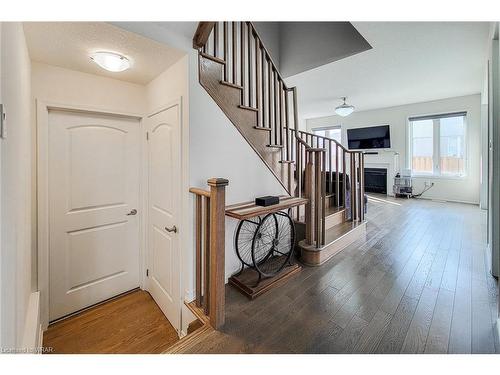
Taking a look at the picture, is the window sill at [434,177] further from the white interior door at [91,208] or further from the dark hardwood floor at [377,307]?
the white interior door at [91,208]

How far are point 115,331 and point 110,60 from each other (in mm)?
2180

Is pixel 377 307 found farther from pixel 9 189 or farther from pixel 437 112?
pixel 437 112

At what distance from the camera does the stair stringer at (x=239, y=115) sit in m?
1.94

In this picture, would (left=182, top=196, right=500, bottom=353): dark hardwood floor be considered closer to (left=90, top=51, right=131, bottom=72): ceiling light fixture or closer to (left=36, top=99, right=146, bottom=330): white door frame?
(left=36, top=99, right=146, bottom=330): white door frame

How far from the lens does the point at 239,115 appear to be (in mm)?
2186

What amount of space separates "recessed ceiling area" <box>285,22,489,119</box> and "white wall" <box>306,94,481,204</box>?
0.26m

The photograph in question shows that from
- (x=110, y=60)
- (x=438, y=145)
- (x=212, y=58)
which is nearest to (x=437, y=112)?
(x=438, y=145)

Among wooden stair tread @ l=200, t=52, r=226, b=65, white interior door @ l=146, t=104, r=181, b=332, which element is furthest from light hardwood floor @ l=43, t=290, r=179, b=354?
wooden stair tread @ l=200, t=52, r=226, b=65

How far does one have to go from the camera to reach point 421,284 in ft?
6.73

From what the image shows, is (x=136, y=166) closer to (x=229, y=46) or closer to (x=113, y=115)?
(x=113, y=115)

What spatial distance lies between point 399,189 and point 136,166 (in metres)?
6.59

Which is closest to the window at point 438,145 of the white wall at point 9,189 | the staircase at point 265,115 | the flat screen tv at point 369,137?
the flat screen tv at point 369,137

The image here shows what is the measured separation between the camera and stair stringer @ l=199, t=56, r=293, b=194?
194 cm

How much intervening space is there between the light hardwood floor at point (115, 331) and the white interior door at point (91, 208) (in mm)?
143
